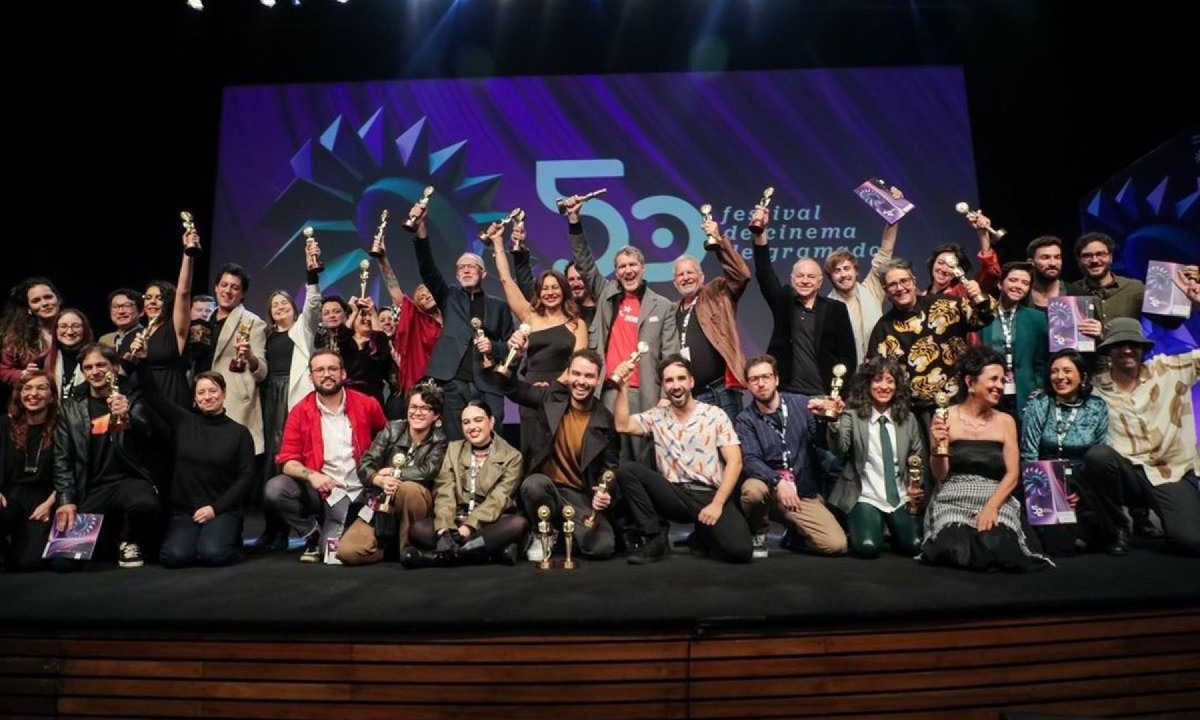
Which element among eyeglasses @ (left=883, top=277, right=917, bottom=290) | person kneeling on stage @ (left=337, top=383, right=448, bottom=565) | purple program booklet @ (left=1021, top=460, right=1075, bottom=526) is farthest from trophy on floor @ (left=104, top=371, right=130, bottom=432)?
purple program booklet @ (left=1021, top=460, right=1075, bottom=526)

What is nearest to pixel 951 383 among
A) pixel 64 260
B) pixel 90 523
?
pixel 90 523

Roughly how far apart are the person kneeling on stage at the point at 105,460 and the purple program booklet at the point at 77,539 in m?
0.15

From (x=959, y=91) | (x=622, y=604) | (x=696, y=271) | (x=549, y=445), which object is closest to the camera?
(x=622, y=604)

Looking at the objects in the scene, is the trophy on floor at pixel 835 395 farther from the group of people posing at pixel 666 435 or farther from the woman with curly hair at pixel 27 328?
the woman with curly hair at pixel 27 328

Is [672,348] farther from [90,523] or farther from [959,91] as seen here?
[959,91]

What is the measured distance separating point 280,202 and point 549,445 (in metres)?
4.25

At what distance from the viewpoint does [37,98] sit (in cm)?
713

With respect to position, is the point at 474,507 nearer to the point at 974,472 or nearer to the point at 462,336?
the point at 462,336

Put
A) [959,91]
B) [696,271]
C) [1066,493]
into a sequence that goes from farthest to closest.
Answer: [959,91], [696,271], [1066,493]

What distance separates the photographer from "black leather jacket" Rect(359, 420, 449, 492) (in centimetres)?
424

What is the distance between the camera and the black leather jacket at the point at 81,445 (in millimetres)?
4352

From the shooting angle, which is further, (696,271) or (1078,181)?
(1078,181)

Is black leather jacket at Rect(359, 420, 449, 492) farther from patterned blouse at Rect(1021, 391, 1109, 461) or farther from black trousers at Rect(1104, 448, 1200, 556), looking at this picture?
black trousers at Rect(1104, 448, 1200, 556)

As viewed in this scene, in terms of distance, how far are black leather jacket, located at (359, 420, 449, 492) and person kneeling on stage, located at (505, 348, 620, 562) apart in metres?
0.50
